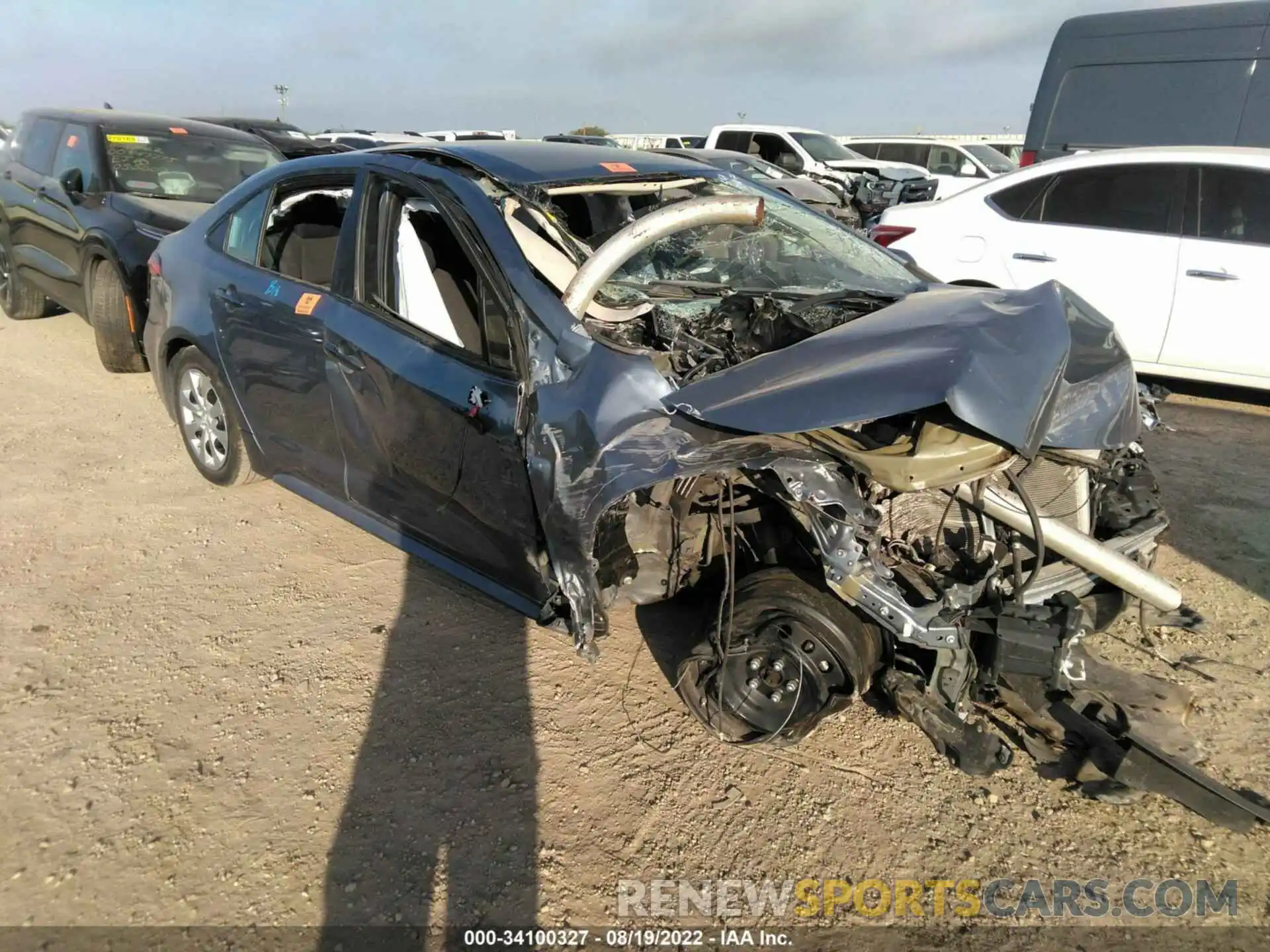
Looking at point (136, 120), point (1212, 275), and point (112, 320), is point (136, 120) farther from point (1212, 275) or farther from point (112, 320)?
point (1212, 275)

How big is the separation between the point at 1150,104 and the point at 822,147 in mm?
8017

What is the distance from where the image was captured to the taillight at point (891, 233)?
247 inches

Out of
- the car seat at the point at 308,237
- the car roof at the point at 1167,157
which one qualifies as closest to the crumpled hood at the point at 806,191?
the car roof at the point at 1167,157

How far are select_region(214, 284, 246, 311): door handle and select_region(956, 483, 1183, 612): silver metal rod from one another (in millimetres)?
3113

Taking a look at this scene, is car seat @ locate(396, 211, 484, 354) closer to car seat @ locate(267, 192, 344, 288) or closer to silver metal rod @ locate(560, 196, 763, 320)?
car seat @ locate(267, 192, 344, 288)

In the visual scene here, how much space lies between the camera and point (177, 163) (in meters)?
6.71

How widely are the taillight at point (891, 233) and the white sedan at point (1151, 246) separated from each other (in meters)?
0.29

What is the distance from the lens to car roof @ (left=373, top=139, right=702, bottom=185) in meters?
3.05

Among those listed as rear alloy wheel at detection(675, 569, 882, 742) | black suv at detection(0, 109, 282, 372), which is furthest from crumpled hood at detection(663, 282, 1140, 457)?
black suv at detection(0, 109, 282, 372)

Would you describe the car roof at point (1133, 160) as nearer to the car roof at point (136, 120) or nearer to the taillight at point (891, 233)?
the taillight at point (891, 233)

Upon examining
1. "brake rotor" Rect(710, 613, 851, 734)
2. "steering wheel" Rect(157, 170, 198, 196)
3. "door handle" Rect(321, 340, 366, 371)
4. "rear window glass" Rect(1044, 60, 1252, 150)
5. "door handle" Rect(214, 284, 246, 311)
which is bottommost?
"brake rotor" Rect(710, 613, 851, 734)

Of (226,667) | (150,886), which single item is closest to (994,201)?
(226,667)

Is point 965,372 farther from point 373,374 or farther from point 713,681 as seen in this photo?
point 373,374

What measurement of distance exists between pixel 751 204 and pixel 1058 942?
7.36 ft
